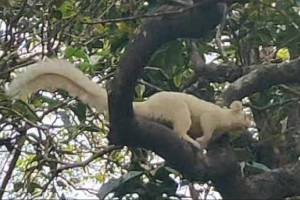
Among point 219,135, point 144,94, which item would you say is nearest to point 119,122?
point 219,135

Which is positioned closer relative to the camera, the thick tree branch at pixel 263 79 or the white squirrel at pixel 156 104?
the white squirrel at pixel 156 104

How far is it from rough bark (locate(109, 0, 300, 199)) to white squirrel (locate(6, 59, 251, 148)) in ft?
0.22

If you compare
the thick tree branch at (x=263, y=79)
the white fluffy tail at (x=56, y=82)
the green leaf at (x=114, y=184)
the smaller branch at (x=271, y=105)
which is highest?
the white fluffy tail at (x=56, y=82)

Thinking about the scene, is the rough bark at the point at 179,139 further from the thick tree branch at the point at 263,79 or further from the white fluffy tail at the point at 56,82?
the white fluffy tail at the point at 56,82

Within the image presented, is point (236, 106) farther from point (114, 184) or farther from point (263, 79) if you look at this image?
point (114, 184)

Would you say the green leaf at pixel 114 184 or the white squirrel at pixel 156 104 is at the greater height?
the white squirrel at pixel 156 104

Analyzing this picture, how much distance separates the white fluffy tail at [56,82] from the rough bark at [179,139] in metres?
0.22

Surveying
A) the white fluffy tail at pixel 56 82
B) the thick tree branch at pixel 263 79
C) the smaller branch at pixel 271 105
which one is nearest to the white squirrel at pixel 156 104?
the white fluffy tail at pixel 56 82

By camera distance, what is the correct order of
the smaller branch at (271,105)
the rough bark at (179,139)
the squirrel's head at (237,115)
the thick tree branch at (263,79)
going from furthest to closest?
the smaller branch at (271,105)
the thick tree branch at (263,79)
the squirrel's head at (237,115)
the rough bark at (179,139)

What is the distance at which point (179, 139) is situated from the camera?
201 centimetres

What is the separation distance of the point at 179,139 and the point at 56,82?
346 millimetres

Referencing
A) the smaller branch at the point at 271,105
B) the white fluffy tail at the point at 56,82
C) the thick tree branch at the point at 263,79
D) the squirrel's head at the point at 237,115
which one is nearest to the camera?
the white fluffy tail at the point at 56,82

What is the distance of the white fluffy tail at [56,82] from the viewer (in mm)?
2051

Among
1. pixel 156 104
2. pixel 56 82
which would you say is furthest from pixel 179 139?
pixel 56 82
